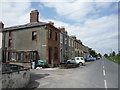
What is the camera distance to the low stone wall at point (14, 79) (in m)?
6.75

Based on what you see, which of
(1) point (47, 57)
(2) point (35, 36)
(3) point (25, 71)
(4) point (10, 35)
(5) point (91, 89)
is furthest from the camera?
(4) point (10, 35)

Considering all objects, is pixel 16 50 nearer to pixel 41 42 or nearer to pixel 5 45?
pixel 5 45

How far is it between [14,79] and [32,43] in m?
17.5

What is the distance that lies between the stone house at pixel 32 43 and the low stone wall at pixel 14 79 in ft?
44.6

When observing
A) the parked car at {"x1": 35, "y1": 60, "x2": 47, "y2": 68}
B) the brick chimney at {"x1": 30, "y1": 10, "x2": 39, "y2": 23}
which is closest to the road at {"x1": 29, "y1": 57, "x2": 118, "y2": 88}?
the parked car at {"x1": 35, "y1": 60, "x2": 47, "y2": 68}

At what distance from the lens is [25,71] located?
8.99 meters

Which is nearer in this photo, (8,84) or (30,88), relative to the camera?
(8,84)

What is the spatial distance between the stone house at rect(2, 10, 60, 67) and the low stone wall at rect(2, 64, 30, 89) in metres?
13.6

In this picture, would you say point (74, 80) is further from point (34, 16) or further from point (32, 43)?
point (34, 16)

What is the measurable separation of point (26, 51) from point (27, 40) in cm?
244

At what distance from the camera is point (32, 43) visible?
80.9 feet

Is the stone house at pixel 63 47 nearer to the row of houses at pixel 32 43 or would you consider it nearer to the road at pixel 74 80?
the row of houses at pixel 32 43

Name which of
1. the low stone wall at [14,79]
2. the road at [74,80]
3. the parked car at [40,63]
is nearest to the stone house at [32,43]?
the parked car at [40,63]

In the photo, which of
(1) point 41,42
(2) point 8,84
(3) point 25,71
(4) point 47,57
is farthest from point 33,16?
(2) point 8,84
